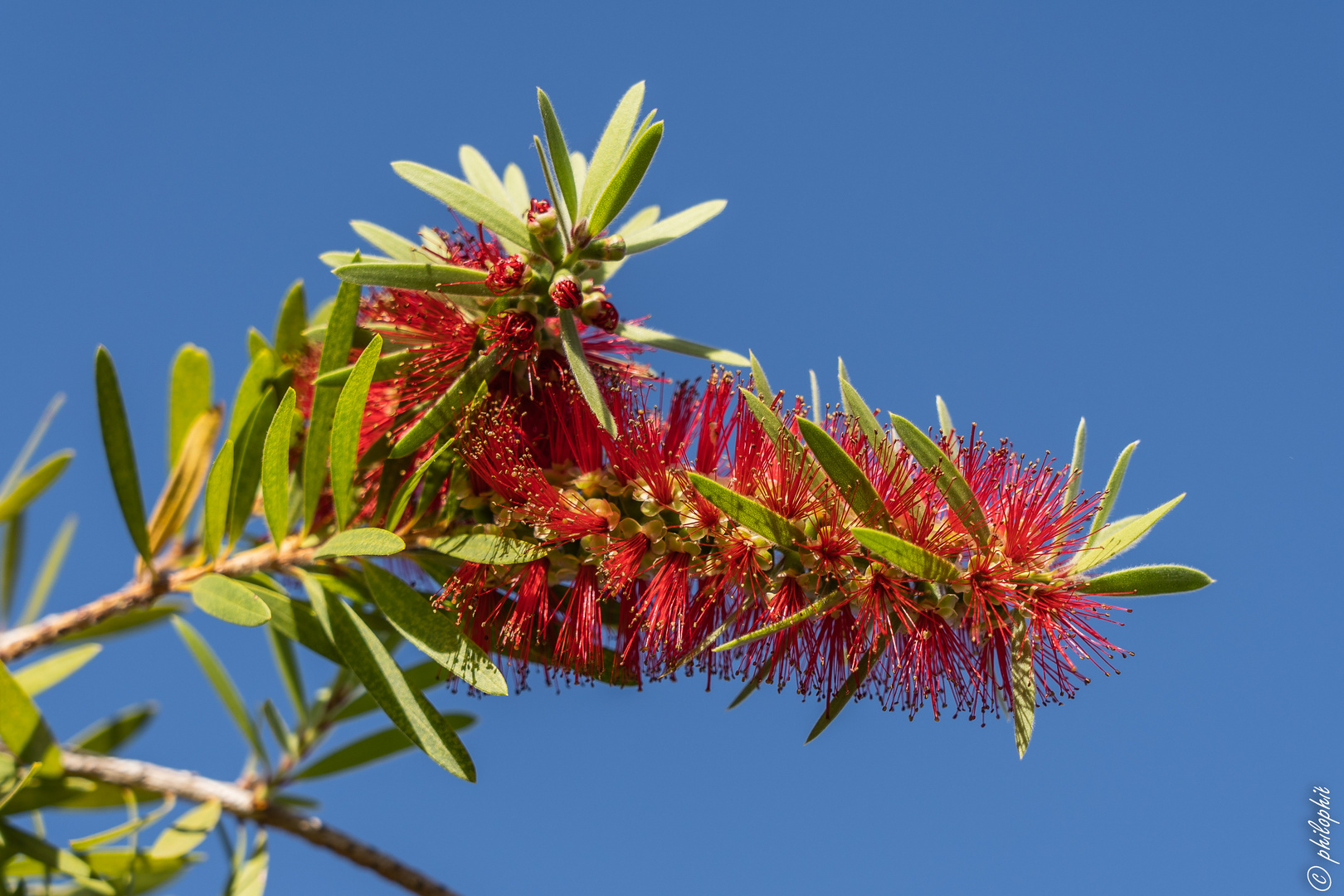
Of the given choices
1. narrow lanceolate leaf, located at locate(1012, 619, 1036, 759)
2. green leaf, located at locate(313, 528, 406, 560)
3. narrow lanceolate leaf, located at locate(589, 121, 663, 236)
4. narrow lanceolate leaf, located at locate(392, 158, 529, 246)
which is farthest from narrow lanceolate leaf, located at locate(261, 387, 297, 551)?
narrow lanceolate leaf, located at locate(1012, 619, 1036, 759)

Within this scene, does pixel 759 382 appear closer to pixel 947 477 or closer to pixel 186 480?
pixel 947 477

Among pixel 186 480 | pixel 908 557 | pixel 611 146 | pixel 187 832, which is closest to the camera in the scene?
pixel 908 557

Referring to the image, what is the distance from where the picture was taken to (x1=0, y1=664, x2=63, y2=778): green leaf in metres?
1.41

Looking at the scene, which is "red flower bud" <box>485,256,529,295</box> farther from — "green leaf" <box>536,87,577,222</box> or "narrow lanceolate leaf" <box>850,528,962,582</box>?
"narrow lanceolate leaf" <box>850,528,962,582</box>

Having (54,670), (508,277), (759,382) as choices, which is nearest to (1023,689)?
(759,382)

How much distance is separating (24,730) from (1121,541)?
1824mm

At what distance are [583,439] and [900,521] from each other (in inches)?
20.2

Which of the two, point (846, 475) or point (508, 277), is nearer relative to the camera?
point (846, 475)

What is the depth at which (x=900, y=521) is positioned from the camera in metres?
1.20

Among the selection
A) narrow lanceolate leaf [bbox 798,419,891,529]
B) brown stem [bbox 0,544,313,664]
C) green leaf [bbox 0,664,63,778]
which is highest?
narrow lanceolate leaf [bbox 798,419,891,529]

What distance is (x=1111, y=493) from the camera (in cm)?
126

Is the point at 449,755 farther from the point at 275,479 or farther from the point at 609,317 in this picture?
the point at 609,317

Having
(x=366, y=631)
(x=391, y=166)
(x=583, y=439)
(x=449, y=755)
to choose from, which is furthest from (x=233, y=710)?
(x=391, y=166)

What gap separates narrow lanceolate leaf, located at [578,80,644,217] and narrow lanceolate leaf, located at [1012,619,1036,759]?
3.02 ft
